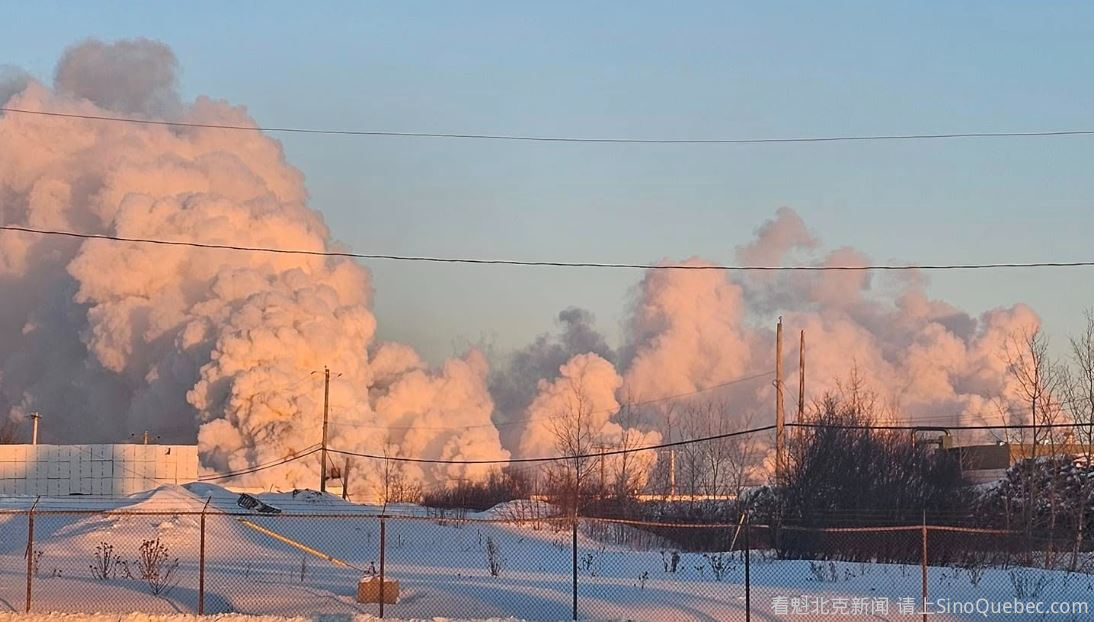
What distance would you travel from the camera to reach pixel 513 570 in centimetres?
3278

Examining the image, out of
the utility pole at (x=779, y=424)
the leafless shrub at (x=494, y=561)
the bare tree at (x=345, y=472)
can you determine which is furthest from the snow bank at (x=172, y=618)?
the bare tree at (x=345, y=472)

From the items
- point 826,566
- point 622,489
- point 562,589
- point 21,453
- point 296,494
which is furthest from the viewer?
point 21,453

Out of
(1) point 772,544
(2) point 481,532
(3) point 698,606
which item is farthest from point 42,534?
(3) point 698,606

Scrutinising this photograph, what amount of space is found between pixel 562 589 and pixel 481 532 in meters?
17.5

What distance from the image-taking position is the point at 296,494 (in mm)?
60281

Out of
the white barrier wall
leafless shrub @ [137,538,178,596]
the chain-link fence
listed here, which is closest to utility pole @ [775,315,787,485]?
the chain-link fence

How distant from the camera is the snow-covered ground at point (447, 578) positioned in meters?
24.3

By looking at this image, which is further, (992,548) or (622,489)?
(622,489)

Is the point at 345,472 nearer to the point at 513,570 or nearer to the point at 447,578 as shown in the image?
the point at 513,570

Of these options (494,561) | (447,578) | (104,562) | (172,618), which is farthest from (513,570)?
(172,618)

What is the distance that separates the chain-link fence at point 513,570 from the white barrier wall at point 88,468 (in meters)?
26.6

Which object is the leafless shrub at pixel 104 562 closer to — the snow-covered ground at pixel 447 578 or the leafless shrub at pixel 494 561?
the snow-covered ground at pixel 447 578

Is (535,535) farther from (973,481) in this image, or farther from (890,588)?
(890,588)

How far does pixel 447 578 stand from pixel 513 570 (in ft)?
10.9
